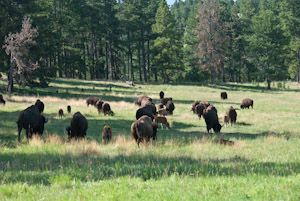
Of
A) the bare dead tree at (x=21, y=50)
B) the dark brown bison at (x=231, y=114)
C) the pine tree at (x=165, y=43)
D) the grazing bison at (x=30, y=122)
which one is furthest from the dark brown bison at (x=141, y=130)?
the pine tree at (x=165, y=43)

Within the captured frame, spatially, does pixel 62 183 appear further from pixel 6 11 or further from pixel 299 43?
pixel 299 43

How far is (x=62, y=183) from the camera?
6496 millimetres

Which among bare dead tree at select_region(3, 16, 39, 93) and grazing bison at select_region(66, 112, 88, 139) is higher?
bare dead tree at select_region(3, 16, 39, 93)

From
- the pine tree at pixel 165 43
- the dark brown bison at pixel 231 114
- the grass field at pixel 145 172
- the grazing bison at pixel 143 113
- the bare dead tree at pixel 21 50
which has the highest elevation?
the pine tree at pixel 165 43

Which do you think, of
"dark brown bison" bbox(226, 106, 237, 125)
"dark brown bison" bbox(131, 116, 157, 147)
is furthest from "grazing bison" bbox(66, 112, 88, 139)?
"dark brown bison" bbox(226, 106, 237, 125)

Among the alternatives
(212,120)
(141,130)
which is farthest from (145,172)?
(212,120)

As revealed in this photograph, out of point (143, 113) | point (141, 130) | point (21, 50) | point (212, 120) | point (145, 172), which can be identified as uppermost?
point (21, 50)

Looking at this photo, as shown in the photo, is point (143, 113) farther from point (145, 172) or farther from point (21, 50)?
point (21, 50)

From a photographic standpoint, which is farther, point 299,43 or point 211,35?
point 299,43

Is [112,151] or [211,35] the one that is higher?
[211,35]

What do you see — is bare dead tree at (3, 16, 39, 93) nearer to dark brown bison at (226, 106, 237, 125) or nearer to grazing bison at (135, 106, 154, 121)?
grazing bison at (135, 106, 154, 121)

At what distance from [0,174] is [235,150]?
8.17 m

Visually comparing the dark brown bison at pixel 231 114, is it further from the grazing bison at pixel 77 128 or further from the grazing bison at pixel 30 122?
the grazing bison at pixel 30 122

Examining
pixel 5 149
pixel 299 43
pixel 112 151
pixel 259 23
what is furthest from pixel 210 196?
pixel 299 43
